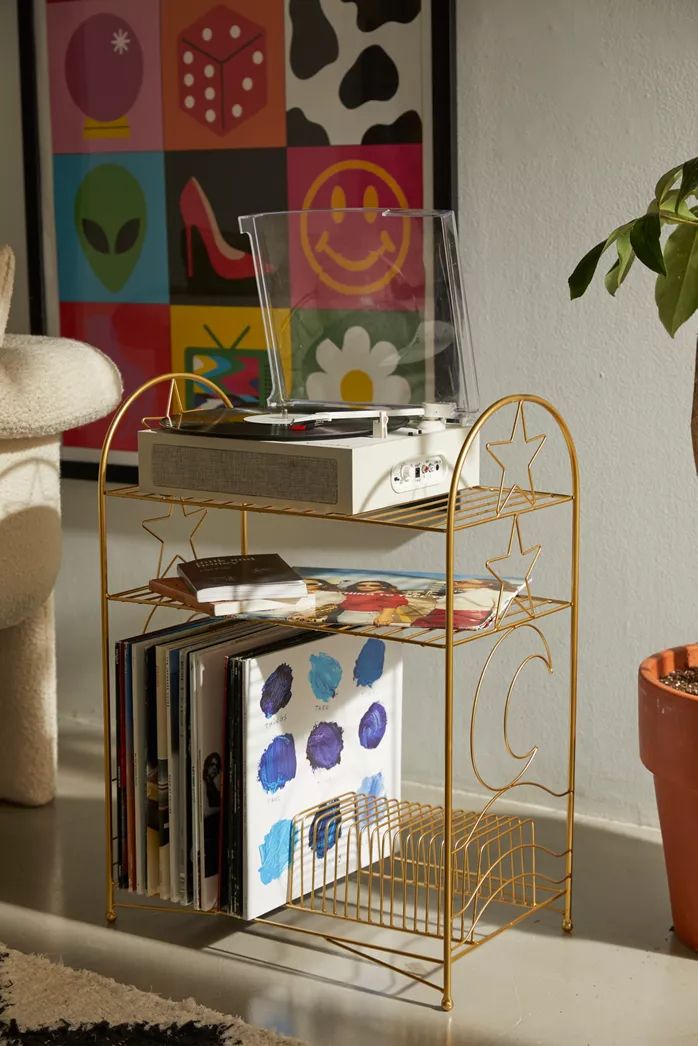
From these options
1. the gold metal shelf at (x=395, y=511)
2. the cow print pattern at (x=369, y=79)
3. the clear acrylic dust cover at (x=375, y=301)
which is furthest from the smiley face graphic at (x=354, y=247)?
the cow print pattern at (x=369, y=79)

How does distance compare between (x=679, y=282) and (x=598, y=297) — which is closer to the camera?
(x=679, y=282)

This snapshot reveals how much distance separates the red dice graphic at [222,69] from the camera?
7.35 ft

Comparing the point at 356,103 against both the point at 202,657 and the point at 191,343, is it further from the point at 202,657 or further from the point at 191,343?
the point at 202,657

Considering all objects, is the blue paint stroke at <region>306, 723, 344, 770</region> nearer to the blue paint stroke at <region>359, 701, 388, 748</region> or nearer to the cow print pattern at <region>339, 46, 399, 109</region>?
the blue paint stroke at <region>359, 701, 388, 748</region>

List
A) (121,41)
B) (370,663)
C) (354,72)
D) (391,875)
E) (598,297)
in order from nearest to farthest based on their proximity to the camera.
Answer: (391,875)
(370,663)
(598,297)
(354,72)
(121,41)

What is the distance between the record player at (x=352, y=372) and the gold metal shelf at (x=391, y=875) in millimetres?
448

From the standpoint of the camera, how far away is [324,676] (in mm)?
1769

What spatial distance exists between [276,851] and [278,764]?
110 millimetres

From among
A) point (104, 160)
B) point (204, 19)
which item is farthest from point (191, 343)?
point (204, 19)

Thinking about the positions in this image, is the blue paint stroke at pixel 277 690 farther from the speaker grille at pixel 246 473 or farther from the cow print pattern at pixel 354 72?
the cow print pattern at pixel 354 72

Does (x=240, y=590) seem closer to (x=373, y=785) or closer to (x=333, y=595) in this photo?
(x=333, y=595)

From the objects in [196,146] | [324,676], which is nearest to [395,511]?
[324,676]

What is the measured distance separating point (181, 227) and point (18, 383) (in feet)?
1.84

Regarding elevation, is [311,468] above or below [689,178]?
below
